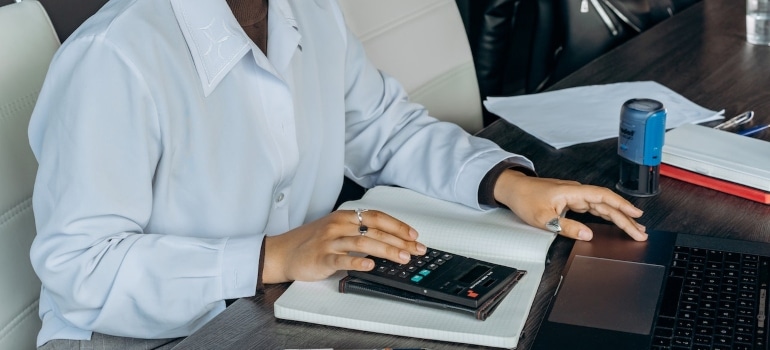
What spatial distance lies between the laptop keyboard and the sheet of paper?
45 centimetres

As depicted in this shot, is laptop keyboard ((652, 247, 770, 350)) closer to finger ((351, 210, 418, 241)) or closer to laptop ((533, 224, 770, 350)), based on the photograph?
laptop ((533, 224, 770, 350))

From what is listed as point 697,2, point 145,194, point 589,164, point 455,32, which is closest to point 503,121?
point 589,164

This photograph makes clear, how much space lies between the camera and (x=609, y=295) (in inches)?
40.7

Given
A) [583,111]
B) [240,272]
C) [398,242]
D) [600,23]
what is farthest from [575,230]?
[600,23]

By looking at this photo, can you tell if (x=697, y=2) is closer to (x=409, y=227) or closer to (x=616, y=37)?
(x=616, y=37)

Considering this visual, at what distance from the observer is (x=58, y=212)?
1.07 m

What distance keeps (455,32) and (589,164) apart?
676 mm

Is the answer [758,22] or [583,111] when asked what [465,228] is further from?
[758,22]

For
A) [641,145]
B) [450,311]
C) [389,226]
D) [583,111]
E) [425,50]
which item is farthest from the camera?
[425,50]

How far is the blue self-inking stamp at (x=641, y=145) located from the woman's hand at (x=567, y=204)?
0.09 meters

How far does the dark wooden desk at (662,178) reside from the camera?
3.26ft

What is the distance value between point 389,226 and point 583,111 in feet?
2.20

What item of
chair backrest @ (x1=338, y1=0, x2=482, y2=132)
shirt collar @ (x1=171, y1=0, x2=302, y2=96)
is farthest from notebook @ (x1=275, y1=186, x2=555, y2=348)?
chair backrest @ (x1=338, y1=0, x2=482, y2=132)

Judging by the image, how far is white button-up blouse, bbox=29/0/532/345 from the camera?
1.08 m
